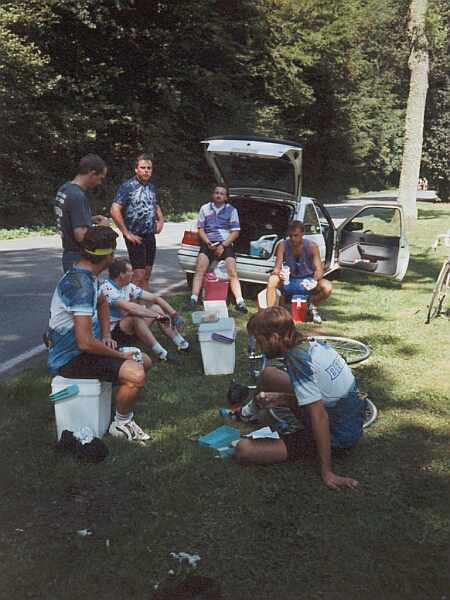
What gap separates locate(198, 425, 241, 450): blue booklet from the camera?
176 inches

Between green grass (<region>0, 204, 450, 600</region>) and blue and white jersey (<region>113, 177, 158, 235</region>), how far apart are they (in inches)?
99.7

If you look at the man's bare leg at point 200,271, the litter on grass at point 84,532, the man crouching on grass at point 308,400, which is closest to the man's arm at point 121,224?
the man's bare leg at point 200,271

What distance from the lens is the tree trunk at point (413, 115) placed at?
739 inches

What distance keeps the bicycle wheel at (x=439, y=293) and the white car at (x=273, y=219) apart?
4.71ft

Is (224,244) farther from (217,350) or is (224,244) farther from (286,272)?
(217,350)

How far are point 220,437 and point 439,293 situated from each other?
4.84 meters

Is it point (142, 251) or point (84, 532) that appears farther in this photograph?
point (142, 251)

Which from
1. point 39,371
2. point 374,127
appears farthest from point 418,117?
point 374,127

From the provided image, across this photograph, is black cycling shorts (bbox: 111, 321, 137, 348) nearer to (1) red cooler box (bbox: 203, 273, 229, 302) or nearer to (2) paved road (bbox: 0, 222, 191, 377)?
(2) paved road (bbox: 0, 222, 191, 377)

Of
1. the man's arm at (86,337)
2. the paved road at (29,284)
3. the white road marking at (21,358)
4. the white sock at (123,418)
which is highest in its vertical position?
the man's arm at (86,337)

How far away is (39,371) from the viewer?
19.3ft

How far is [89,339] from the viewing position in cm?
408

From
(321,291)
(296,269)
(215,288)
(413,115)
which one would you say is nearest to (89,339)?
(296,269)

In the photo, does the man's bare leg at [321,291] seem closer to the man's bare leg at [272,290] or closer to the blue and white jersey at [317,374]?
the man's bare leg at [272,290]
